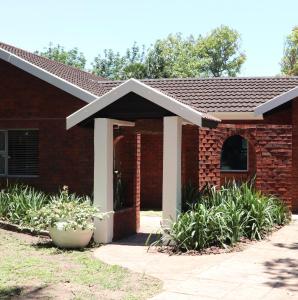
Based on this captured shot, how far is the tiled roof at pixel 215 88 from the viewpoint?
627 inches

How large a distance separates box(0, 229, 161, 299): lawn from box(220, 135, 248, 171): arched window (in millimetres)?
8745

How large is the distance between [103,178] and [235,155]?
7800 mm

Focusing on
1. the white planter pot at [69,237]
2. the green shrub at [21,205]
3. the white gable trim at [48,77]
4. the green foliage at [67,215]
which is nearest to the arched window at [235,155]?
the white gable trim at [48,77]

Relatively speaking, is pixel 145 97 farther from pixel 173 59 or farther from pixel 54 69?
pixel 173 59

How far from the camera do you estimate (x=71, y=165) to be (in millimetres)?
14500

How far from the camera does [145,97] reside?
1024 centimetres

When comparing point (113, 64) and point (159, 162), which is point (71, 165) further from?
point (113, 64)

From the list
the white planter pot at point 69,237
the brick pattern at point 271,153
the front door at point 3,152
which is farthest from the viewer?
the front door at point 3,152

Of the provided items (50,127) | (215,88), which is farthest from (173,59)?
(50,127)

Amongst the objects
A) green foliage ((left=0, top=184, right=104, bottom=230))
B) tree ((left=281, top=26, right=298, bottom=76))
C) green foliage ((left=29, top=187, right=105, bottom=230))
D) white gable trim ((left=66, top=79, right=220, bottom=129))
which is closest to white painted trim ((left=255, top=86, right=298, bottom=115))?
white gable trim ((left=66, top=79, right=220, bottom=129))

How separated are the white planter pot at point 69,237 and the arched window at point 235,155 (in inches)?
330

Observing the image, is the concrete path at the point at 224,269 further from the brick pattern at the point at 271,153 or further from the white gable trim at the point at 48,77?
the white gable trim at the point at 48,77

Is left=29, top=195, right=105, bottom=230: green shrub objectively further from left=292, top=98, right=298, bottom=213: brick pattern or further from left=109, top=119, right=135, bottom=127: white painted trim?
left=292, top=98, right=298, bottom=213: brick pattern

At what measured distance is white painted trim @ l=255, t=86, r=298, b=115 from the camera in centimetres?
1492
